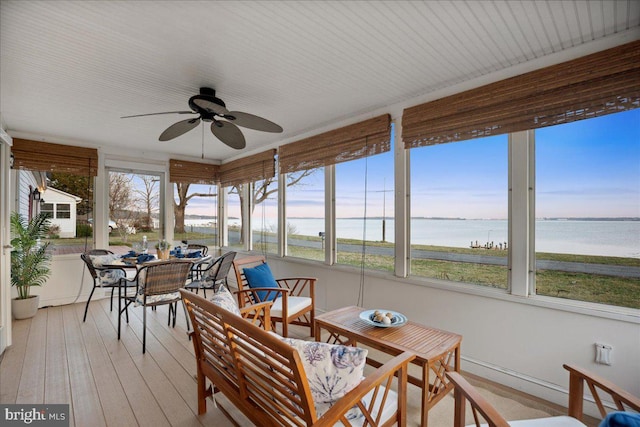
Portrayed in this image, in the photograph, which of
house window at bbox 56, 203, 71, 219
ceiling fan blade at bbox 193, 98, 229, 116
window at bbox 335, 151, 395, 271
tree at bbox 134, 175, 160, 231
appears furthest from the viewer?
tree at bbox 134, 175, 160, 231

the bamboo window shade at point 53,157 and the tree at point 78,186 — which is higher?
the bamboo window shade at point 53,157

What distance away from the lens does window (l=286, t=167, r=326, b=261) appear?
4.07m

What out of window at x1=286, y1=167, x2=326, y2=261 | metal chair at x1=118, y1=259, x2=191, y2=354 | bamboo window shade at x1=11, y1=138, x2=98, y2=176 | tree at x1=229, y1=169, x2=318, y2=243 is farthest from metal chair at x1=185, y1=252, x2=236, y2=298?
bamboo window shade at x1=11, y1=138, x2=98, y2=176

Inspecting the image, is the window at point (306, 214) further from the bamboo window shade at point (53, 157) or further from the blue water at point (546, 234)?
the bamboo window shade at point (53, 157)

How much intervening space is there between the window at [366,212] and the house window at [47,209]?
4.36 meters

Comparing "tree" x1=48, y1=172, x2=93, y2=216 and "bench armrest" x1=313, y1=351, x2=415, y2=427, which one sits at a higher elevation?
"tree" x1=48, y1=172, x2=93, y2=216

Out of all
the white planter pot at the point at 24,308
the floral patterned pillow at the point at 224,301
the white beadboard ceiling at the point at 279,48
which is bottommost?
the white planter pot at the point at 24,308

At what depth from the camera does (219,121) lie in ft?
8.48

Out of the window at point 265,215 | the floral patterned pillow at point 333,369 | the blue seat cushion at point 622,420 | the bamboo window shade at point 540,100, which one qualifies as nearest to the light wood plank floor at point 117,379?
the floral patterned pillow at point 333,369

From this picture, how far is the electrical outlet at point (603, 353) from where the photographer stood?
195cm

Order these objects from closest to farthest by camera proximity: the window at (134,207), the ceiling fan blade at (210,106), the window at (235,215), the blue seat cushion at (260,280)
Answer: the ceiling fan blade at (210,106), the blue seat cushion at (260,280), the window at (134,207), the window at (235,215)

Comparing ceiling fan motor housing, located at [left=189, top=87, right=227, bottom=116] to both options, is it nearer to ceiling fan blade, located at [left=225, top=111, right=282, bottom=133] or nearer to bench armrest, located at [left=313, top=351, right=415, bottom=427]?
ceiling fan blade, located at [left=225, top=111, right=282, bottom=133]

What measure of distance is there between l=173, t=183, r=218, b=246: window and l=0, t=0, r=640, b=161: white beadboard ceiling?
2.64m

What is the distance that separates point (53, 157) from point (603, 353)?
654 cm
